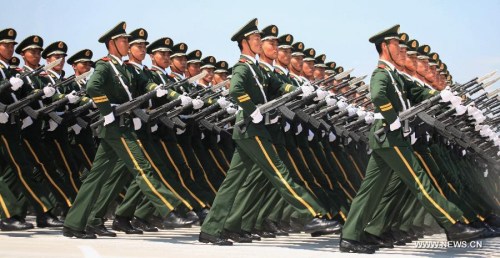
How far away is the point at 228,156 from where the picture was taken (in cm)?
1344

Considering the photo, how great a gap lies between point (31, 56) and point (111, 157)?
2840 millimetres

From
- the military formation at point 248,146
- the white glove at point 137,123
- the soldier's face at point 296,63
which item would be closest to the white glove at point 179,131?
the military formation at point 248,146

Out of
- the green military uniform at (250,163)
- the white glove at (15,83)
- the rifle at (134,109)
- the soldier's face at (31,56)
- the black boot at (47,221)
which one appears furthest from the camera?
the soldier's face at (31,56)

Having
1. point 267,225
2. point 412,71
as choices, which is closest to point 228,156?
point 267,225

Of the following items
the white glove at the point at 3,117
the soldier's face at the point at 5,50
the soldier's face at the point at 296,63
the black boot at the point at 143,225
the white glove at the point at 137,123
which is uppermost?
the soldier's face at the point at 5,50

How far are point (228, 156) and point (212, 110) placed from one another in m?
1.04

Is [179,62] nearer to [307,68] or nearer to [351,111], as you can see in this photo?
[307,68]

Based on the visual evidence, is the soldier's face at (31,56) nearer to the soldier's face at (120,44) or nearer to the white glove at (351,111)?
the soldier's face at (120,44)

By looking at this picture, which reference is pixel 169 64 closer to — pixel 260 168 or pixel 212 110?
pixel 212 110

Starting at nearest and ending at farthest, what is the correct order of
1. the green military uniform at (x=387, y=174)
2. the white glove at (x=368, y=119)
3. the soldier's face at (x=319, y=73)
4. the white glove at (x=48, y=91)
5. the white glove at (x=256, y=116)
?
1. the green military uniform at (x=387, y=174)
2. the white glove at (x=256, y=116)
3. the white glove at (x=48, y=91)
4. the white glove at (x=368, y=119)
5. the soldier's face at (x=319, y=73)

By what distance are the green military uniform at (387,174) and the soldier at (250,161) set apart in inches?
14.6

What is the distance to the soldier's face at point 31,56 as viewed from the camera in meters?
12.6

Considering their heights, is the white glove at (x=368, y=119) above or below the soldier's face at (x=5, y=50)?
below

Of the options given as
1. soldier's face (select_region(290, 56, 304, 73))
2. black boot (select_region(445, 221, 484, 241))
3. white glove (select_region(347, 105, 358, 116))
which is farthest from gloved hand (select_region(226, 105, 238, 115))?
black boot (select_region(445, 221, 484, 241))
